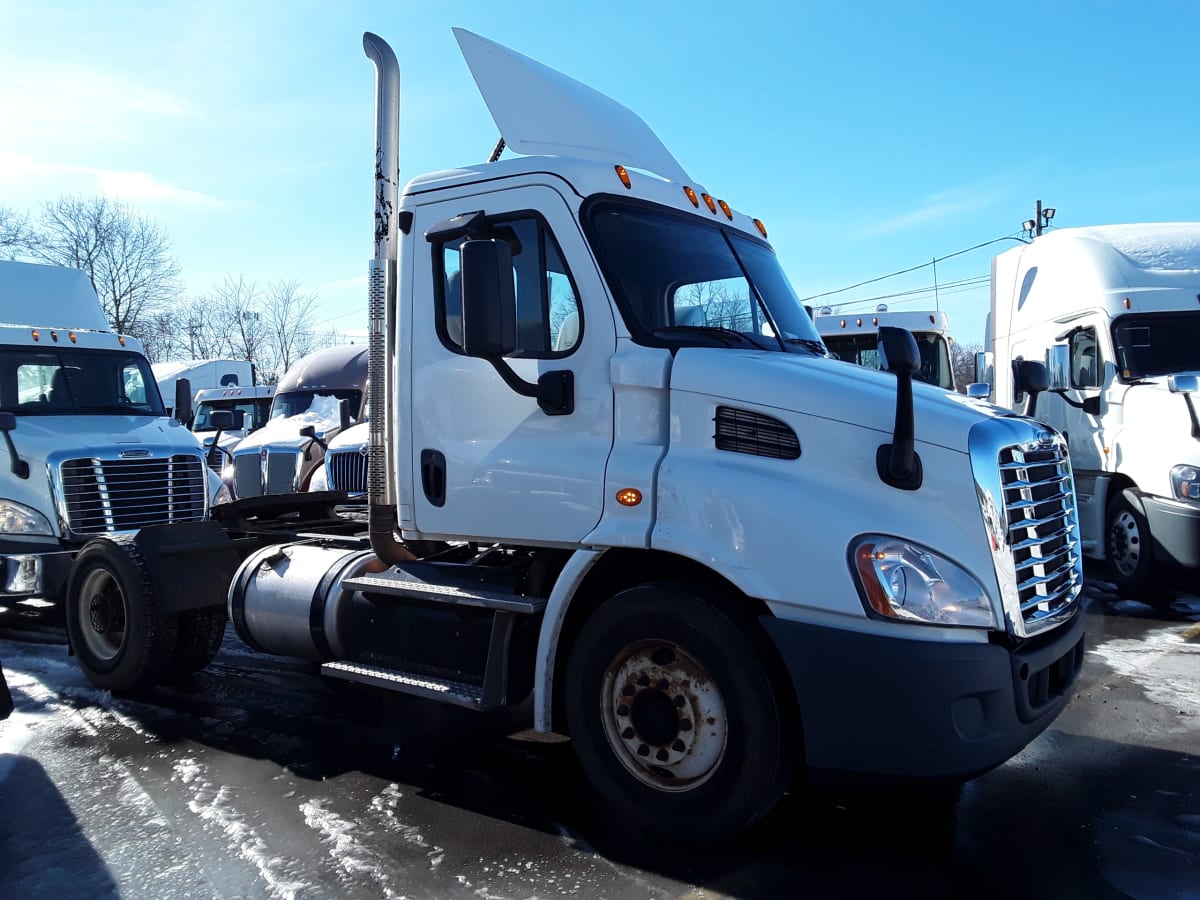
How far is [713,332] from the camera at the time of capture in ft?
13.6

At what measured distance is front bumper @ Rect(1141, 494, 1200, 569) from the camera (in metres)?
7.71

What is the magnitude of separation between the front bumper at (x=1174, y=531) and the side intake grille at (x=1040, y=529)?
465 centimetres

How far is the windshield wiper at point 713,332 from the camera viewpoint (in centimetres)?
402

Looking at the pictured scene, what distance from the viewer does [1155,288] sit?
9.04 meters

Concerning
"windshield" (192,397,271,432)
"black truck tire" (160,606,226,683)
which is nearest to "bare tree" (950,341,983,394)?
"black truck tire" (160,606,226,683)

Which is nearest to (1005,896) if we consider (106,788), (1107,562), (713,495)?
(713,495)

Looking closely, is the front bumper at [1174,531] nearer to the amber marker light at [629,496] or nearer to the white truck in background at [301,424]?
the amber marker light at [629,496]

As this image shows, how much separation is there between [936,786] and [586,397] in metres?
2.04

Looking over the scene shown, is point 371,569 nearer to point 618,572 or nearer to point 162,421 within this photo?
point 618,572

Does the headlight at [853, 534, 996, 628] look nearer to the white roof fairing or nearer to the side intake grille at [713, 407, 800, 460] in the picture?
the side intake grille at [713, 407, 800, 460]

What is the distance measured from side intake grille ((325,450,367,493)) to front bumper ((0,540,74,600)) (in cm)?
335

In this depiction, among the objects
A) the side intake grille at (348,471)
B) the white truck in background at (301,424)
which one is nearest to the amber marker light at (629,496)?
the side intake grille at (348,471)

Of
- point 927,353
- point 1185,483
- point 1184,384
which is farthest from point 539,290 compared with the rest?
point 927,353

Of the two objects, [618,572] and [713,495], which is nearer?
[713,495]
